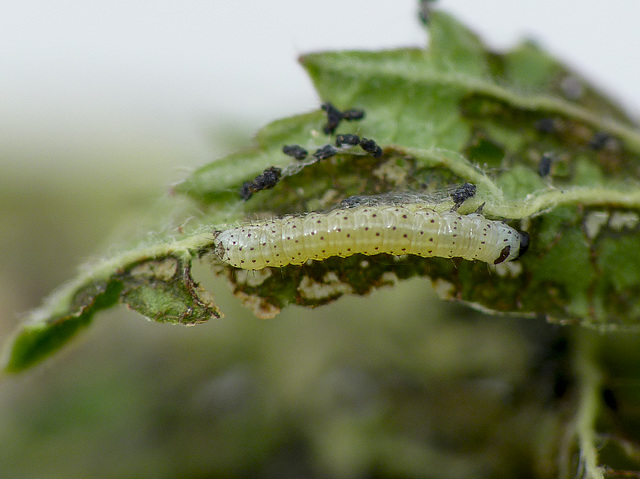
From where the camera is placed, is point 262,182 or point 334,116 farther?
point 334,116

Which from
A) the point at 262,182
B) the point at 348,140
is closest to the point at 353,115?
the point at 348,140

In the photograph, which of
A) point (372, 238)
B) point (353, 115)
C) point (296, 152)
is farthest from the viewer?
point (353, 115)

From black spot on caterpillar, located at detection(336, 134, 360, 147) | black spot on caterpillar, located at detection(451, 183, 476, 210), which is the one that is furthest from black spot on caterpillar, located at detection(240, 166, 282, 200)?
black spot on caterpillar, located at detection(451, 183, 476, 210)

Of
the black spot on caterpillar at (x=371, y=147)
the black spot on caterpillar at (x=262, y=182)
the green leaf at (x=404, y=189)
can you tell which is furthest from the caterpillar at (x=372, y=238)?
the black spot on caterpillar at (x=371, y=147)

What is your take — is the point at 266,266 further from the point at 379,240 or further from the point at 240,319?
the point at 240,319

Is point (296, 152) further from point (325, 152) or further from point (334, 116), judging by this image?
point (334, 116)

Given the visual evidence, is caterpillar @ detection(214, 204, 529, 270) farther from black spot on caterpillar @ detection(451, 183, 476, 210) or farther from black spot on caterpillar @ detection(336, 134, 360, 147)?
black spot on caterpillar @ detection(336, 134, 360, 147)
